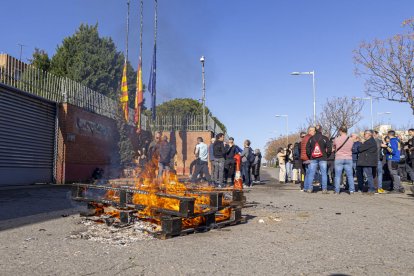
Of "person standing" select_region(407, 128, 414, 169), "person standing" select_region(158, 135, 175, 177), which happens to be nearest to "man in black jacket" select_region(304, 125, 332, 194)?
"person standing" select_region(407, 128, 414, 169)

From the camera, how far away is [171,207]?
5.73m

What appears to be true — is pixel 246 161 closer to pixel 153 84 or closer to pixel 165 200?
pixel 153 84

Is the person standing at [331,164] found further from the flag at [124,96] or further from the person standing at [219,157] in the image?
the flag at [124,96]

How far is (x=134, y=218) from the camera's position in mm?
5887

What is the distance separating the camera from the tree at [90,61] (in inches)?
1382

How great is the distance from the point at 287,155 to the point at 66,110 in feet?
33.0

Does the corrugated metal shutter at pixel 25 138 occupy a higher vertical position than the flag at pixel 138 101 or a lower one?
lower

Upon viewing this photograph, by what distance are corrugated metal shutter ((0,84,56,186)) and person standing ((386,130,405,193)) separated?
13.0 m

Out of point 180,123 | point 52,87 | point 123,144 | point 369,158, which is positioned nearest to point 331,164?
point 369,158

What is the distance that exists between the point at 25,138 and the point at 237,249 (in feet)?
41.0

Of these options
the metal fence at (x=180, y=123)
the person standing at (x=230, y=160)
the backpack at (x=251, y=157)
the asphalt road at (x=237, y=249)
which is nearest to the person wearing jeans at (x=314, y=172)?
the person standing at (x=230, y=160)

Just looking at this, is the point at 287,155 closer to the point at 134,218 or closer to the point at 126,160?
the point at 126,160

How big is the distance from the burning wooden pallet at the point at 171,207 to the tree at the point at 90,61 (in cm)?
2845

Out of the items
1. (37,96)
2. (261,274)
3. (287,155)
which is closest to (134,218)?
(261,274)
